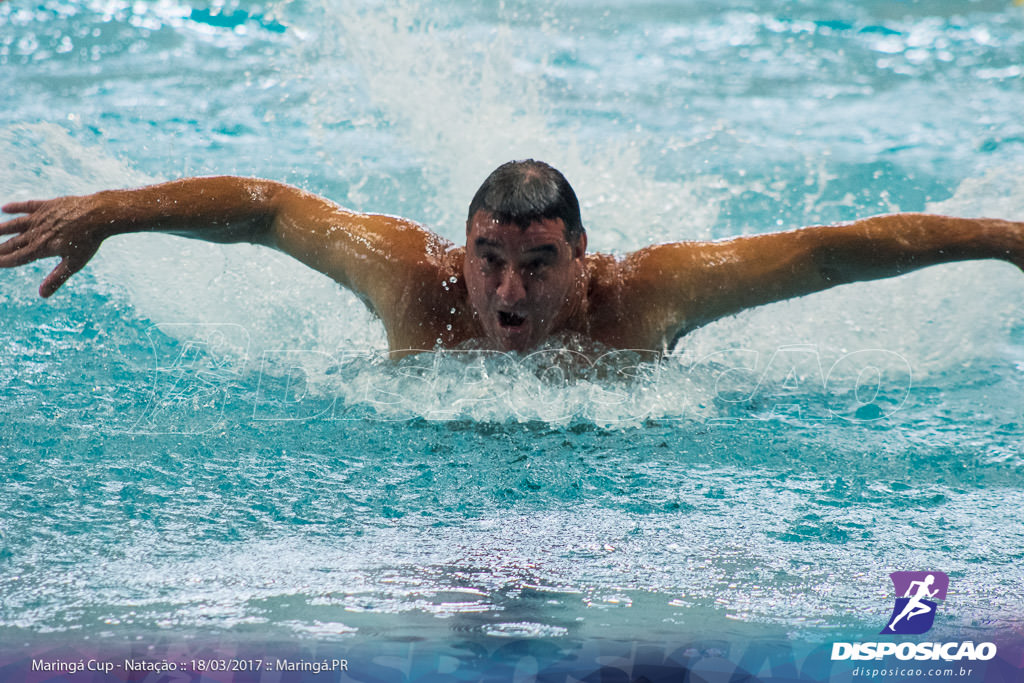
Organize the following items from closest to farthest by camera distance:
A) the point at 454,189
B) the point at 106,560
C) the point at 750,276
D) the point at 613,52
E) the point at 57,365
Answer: the point at 106,560 < the point at 750,276 < the point at 57,365 < the point at 454,189 < the point at 613,52

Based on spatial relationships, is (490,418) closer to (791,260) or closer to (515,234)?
(515,234)

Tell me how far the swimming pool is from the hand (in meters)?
0.39

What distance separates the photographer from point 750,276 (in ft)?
9.69

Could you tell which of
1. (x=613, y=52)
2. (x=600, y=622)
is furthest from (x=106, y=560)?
(x=613, y=52)

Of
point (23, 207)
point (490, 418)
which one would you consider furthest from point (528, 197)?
point (23, 207)

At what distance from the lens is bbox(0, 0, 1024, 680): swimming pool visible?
1.99 meters

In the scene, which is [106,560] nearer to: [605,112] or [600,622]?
[600,622]

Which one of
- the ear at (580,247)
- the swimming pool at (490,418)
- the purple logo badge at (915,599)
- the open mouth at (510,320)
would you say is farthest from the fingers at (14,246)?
the purple logo badge at (915,599)

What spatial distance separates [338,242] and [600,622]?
1557 millimetres

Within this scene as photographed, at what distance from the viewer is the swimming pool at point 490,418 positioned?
1.99m

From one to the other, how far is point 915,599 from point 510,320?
1271 millimetres

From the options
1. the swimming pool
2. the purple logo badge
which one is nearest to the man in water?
the swimming pool

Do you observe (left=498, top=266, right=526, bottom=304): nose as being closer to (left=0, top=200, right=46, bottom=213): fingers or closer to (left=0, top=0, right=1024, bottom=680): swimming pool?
(left=0, top=0, right=1024, bottom=680): swimming pool

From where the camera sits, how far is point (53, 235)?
2.82m
